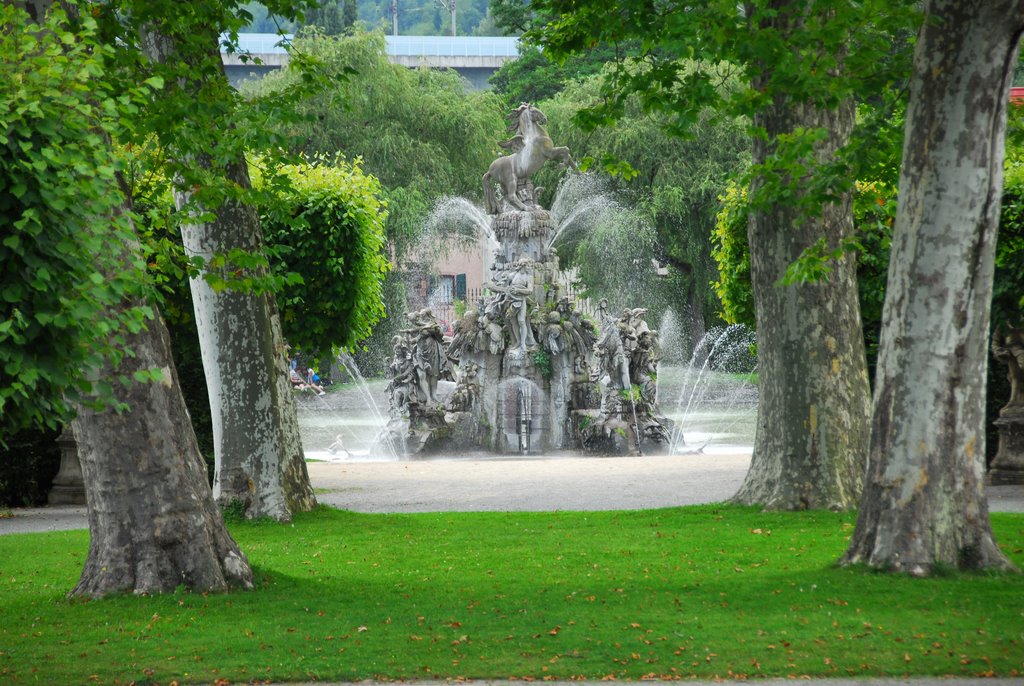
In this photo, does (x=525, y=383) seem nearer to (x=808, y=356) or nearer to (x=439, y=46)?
(x=808, y=356)

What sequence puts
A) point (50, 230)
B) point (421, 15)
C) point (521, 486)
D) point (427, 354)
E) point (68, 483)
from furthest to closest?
point (421, 15), point (427, 354), point (521, 486), point (68, 483), point (50, 230)

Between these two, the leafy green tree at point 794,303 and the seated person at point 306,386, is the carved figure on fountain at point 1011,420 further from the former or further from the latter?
the seated person at point 306,386

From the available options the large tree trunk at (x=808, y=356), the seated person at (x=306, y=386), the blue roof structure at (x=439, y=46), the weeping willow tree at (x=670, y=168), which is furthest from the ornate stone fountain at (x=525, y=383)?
the blue roof structure at (x=439, y=46)

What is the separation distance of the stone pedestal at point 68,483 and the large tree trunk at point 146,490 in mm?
8610

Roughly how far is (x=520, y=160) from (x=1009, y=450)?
12.4m

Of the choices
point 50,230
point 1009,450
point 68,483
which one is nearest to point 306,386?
point 68,483

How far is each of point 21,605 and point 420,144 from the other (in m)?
33.8

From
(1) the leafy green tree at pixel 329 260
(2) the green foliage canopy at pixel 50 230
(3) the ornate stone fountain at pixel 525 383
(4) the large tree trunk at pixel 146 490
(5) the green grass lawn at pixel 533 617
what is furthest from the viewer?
(3) the ornate stone fountain at pixel 525 383

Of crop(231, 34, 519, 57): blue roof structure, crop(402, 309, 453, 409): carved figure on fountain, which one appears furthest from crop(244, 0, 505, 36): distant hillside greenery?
crop(402, 309, 453, 409): carved figure on fountain

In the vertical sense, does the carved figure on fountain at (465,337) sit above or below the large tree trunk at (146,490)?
above

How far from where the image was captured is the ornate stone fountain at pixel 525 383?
23219 millimetres

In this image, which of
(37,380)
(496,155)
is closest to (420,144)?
(496,155)

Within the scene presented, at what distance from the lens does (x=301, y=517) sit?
14.0 m

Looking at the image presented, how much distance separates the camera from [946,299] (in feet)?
29.6
